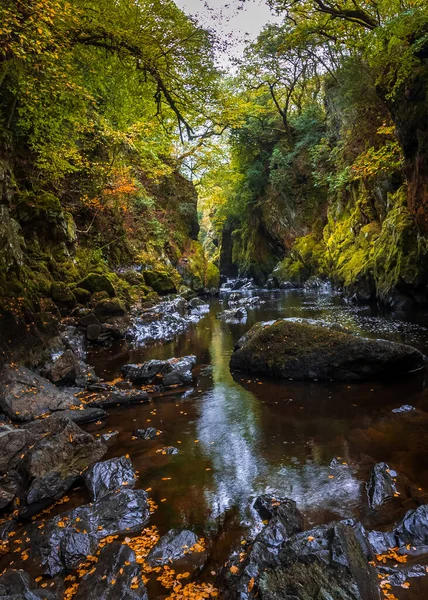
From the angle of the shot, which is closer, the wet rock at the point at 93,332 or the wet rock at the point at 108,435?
the wet rock at the point at 108,435

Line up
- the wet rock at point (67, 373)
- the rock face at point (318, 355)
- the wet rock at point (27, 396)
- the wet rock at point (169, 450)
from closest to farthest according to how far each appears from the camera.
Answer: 1. the wet rock at point (169, 450)
2. the wet rock at point (27, 396)
3. the rock face at point (318, 355)
4. the wet rock at point (67, 373)

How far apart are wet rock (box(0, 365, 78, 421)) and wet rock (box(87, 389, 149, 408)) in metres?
0.45

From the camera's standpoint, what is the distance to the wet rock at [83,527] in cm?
310

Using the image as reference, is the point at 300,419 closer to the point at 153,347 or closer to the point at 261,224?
the point at 153,347

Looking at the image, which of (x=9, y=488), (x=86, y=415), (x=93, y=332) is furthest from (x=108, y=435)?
(x=93, y=332)

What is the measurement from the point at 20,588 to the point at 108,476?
1670mm

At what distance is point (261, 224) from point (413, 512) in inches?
1349

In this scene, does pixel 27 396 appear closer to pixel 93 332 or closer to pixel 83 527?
pixel 83 527

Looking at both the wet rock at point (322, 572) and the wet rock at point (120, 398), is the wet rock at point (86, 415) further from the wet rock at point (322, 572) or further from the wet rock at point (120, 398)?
the wet rock at point (322, 572)

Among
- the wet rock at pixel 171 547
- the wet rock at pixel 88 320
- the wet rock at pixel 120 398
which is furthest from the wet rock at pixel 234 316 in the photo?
the wet rock at pixel 171 547

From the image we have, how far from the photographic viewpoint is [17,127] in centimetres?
1191

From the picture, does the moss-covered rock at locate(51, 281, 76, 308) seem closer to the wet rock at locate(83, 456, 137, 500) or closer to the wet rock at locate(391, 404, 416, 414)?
the wet rock at locate(83, 456, 137, 500)

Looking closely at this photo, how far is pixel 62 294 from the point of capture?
42.7 feet

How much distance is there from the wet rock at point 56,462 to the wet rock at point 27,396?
1469 mm
